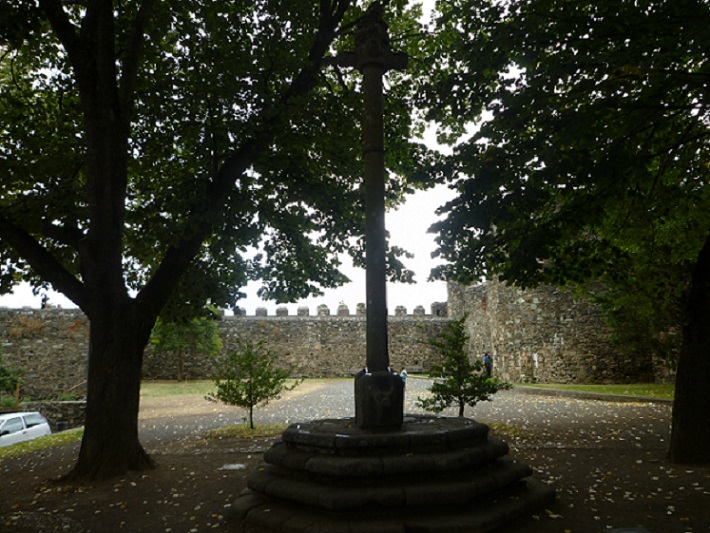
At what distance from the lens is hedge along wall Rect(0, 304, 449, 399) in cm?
2606

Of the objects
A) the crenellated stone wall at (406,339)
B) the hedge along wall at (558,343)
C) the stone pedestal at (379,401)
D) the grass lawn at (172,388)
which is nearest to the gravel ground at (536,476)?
the stone pedestal at (379,401)

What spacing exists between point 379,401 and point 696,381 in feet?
14.6

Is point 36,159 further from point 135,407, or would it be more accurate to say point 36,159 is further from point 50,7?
point 135,407

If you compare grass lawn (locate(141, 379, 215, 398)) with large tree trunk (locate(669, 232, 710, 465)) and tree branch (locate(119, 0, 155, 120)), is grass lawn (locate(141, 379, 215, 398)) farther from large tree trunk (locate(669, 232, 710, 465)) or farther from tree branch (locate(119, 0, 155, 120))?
large tree trunk (locate(669, 232, 710, 465))

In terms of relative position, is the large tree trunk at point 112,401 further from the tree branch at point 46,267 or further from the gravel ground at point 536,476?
the tree branch at point 46,267

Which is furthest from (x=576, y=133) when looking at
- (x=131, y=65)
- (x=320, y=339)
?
(x=320, y=339)

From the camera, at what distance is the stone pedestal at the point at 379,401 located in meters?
5.31

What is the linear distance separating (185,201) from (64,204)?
2153 millimetres

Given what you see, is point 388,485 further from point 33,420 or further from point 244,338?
point 244,338

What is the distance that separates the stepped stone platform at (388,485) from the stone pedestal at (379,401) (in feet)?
0.50

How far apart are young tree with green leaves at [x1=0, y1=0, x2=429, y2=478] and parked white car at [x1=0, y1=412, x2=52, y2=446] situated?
6.67 meters

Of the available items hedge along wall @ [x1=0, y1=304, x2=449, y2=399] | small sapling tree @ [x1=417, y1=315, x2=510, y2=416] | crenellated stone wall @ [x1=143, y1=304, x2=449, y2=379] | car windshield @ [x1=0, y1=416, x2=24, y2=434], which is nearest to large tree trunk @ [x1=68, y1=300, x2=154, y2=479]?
small sapling tree @ [x1=417, y1=315, x2=510, y2=416]

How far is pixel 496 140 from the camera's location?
654 centimetres

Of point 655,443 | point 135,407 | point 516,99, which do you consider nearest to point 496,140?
point 516,99
